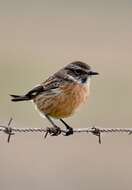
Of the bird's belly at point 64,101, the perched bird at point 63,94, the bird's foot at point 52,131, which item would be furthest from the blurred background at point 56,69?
the bird's foot at point 52,131

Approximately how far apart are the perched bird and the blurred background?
2579 mm

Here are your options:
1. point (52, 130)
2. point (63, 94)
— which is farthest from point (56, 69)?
point (52, 130)

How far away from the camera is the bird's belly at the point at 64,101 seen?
9.16 m

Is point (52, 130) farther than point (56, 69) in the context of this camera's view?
No

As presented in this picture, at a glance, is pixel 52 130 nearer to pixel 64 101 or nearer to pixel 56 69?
pixel 64 101

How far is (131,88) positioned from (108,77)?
1.22 meters

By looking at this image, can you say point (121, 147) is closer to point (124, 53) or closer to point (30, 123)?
point (30, 123)

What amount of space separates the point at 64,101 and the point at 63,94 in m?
0.10

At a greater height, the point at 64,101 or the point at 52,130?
the point at 64,101

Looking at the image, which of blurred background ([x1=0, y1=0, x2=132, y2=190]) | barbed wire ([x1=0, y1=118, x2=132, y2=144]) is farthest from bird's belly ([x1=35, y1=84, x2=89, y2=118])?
blurred background ([x1=0, y1=0, x2=132, y2=190])

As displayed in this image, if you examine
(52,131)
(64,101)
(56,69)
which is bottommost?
(56,69)

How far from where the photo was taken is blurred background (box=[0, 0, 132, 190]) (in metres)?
12.6

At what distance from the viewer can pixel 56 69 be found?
1845cm

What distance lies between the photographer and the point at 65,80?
950cm
